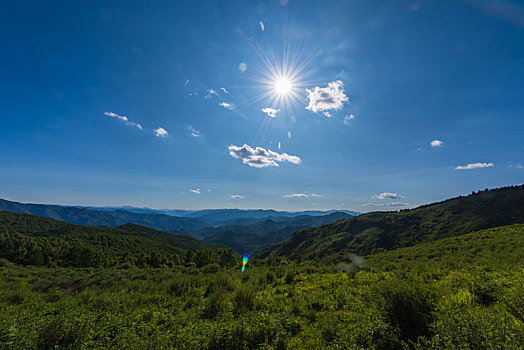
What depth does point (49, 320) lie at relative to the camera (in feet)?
19.4

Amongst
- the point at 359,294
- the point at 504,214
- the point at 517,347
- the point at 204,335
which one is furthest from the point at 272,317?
the point at 504,214

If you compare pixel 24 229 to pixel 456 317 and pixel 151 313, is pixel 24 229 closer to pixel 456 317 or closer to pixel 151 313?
pixel 151 313

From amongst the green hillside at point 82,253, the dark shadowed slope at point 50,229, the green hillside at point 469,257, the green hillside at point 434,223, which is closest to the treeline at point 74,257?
the green hillside at point 82,253

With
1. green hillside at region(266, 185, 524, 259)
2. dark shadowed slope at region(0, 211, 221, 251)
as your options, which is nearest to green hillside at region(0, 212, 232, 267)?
dark shadowed slope at region(0, 211, 221, 251)

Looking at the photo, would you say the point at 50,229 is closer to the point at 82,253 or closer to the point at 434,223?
the point at 82,253

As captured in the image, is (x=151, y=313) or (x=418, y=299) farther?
(x=151, y=313)

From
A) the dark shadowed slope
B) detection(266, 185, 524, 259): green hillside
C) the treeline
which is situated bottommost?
the dark shadowed slope

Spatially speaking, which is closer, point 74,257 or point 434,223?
point 74,257

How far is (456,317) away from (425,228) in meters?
138

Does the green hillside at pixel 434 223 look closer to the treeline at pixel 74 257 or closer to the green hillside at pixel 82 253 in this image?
the treeline at pixel 74 257

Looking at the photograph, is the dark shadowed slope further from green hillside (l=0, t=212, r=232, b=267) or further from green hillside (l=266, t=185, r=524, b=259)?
green hillside (l=266, t=185, r=524, b=259)

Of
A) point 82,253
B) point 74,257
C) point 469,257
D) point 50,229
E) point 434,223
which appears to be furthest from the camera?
point 50,229

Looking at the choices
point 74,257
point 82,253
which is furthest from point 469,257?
point 74,257

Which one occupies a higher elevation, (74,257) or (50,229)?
(74,257)
